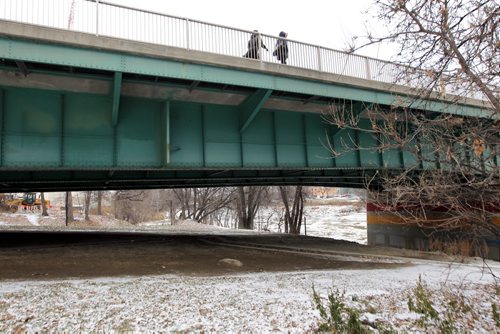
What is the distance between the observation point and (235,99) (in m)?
12.9

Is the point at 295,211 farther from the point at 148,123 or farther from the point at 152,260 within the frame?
the point at 148,123

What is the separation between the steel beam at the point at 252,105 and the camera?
1187 centimetres

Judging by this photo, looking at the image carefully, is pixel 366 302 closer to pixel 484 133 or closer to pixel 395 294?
pixel 395 294

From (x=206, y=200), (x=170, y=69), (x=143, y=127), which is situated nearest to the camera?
(x=170, y=69)

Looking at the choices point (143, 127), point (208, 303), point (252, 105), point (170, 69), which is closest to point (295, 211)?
point (252, 105)

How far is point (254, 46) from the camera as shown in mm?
12125

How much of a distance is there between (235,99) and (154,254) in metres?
6.27

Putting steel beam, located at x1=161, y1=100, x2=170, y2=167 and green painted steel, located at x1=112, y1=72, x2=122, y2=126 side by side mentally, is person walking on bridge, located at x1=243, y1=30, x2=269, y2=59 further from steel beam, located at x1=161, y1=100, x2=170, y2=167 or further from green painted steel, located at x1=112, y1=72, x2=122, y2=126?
green painted steel, located at x1=112, y1=72, x2=122, y2=126

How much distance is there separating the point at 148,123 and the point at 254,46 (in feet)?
14.7

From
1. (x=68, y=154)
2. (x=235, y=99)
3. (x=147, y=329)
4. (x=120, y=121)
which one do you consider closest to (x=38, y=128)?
(x=68, y=154)

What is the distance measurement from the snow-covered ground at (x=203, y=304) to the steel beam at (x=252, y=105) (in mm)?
5913

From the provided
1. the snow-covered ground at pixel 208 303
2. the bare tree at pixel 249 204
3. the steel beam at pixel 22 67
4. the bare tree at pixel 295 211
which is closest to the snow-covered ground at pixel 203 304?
the snow-covered ground at pixel 208 303

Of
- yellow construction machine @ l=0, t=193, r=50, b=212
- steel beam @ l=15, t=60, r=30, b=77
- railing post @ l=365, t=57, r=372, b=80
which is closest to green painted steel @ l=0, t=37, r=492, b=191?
steel beam @ l=15, t=60, r=30, b=77

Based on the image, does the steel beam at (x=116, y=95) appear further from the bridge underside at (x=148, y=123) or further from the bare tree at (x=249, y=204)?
the bare tree at (x=249, y=204)
